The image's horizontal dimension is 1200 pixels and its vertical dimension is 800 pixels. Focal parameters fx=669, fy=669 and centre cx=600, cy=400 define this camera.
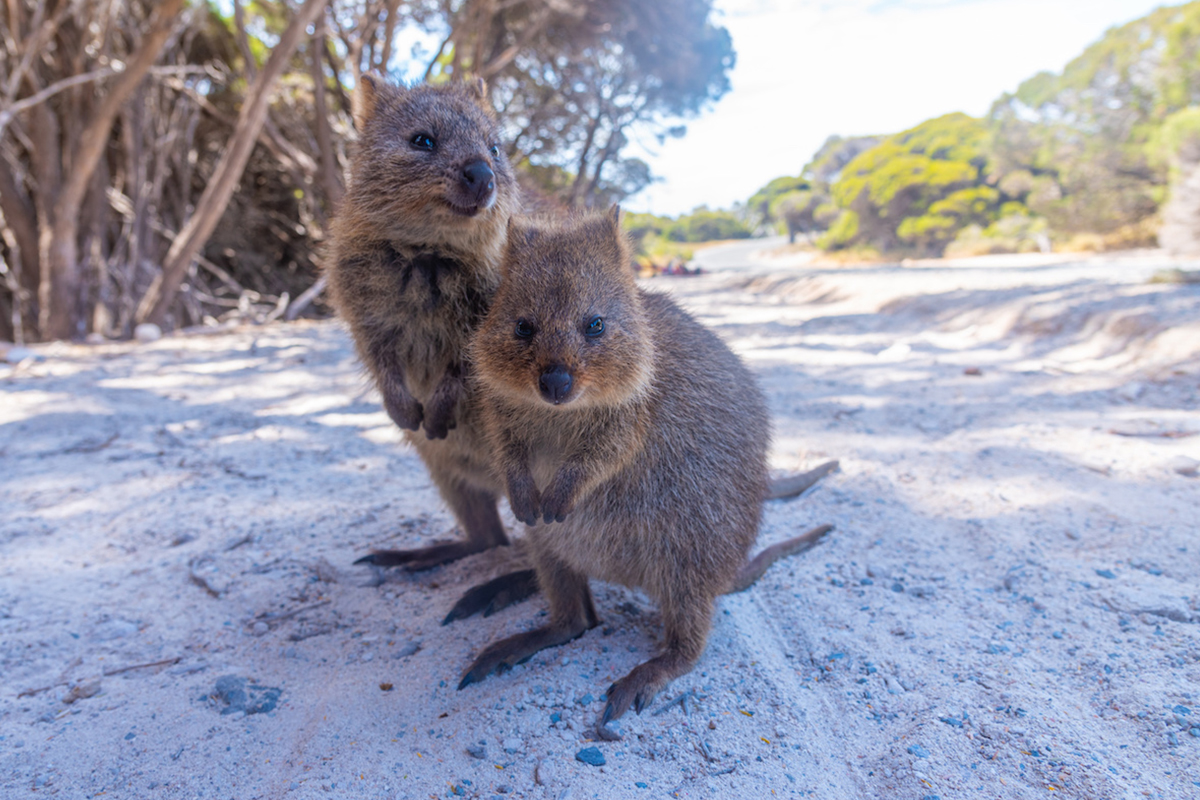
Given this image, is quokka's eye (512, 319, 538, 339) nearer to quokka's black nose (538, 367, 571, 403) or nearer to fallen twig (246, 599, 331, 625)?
quokka's black nose (538, 367, 571, 403)

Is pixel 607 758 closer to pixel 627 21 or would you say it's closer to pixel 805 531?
pixel 805 531

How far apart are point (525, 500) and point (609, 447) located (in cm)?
32

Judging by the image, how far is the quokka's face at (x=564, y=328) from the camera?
1.88 meters

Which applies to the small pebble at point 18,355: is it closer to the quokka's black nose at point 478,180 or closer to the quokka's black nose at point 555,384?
the quokka's black nose at point 478,180

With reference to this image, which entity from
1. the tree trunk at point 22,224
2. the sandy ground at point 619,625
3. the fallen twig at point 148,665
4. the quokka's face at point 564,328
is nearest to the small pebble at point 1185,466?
the sandy ground at point 619,625

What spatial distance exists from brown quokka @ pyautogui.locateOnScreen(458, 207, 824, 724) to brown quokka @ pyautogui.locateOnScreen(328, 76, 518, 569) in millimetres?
216

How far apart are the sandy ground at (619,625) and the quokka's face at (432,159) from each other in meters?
1.48

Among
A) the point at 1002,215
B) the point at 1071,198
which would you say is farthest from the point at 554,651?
the point at 1002,215

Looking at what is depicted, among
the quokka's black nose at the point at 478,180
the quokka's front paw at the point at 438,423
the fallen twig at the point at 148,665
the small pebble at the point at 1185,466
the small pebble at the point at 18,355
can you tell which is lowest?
the fallen twig at the point at 148,665

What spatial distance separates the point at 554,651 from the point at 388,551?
3.25 ft

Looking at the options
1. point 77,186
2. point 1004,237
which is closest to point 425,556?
point 77,186

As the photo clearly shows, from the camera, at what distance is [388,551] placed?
2.87 m

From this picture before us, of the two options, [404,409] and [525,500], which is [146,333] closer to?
[404,409]

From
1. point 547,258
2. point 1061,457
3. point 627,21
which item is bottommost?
point 1061,457
